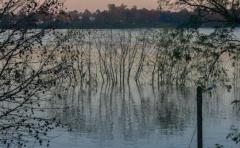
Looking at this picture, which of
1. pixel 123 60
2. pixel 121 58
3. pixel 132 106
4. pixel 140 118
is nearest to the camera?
pixel 140 118

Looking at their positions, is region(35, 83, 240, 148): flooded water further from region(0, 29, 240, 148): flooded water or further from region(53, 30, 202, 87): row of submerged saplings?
region(53, 30, 202, 87): row of submerged saplings

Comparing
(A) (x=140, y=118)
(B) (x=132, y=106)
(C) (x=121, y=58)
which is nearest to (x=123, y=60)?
(C) (x=121, y=58)

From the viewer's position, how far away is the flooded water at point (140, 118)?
23.2 meters

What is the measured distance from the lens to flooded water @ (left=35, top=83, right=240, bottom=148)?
23234 millimetres

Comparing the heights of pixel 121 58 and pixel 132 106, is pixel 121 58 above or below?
above

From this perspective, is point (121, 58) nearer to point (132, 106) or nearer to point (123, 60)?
point (123, 60)

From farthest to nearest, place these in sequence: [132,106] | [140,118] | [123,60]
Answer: [123,60]
[132,106]
[140,118]

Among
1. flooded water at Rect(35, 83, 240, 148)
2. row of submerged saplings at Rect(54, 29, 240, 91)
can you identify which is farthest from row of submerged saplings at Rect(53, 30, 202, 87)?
flooded water at Rect(35, 83, 240, 148)

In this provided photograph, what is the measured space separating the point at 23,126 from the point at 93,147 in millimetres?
14458

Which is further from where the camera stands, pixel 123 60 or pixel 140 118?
pixel 123 60

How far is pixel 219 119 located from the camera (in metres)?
28.5

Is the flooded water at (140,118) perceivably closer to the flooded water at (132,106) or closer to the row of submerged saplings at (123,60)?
the flooded water at (132,106)

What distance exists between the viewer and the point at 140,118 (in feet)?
97.8

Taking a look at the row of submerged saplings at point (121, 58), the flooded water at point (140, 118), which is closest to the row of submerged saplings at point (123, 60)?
the row of submerged saplings at point (121, 58)
